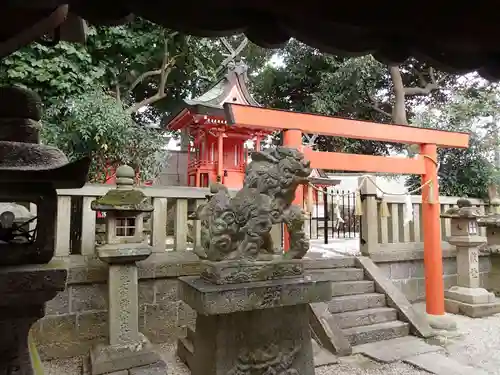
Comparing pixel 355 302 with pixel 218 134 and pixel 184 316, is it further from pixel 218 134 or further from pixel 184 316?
pixel 218 134

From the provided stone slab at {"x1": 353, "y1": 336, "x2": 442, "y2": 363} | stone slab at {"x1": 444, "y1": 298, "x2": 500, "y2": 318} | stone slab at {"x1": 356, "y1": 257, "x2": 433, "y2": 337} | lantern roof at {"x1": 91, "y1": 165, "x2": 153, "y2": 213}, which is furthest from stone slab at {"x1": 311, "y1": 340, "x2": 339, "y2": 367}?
stone slab at {"x1": 444, "y1": 298, "x2": 500, "y2": 318}

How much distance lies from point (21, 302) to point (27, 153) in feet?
2.73

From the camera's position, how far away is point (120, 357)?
4.16 metres

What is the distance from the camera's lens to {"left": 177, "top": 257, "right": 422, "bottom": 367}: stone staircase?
5.08 m

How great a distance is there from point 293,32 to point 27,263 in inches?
77.7

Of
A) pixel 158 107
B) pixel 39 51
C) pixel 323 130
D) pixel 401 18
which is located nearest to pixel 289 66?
pixel 158 107

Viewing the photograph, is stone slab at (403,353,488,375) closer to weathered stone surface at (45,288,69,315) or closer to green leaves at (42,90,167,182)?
weathered stone surface at (45,288,69,315)

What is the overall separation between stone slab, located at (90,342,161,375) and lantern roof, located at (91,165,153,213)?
1583 millimetres

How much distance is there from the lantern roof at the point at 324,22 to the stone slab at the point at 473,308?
6.67m

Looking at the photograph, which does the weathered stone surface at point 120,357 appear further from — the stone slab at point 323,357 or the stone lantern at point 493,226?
the stone lantern at point 493,226

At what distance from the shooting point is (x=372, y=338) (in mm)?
5473

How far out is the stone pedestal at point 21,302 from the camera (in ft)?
6.64

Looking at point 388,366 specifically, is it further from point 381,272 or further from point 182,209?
point 182,209

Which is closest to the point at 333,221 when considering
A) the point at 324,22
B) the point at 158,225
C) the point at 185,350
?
the point at 158,225
